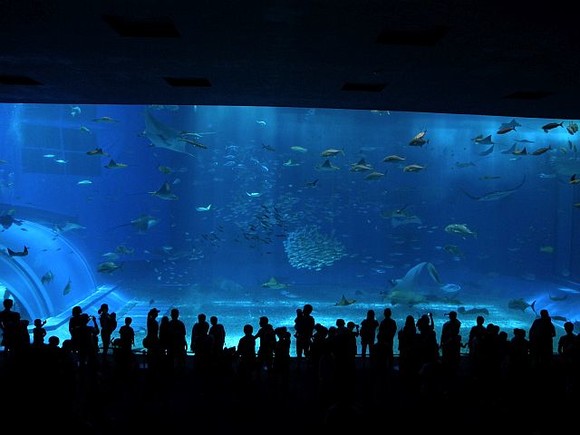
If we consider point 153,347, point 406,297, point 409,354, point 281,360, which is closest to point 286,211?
point 406,297

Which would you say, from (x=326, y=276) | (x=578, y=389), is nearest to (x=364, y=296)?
(x=326, y=276)

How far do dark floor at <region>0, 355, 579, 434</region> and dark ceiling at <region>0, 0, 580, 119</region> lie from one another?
12.1 feet

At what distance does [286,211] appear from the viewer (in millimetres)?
37344

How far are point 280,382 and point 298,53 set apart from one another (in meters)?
4.50

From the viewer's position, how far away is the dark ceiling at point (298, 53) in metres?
4.02

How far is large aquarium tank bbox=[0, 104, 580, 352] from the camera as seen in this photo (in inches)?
944

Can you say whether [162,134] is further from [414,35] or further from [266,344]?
[414,35]

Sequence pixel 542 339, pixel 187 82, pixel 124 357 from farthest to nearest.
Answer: pixel 187 82 < pixel 542 339 < pixel 124 357

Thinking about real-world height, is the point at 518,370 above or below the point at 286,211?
below

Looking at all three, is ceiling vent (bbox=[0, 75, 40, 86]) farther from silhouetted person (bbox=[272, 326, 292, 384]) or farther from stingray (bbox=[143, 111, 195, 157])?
stingray (bbox=[143, 111, 195, 157])

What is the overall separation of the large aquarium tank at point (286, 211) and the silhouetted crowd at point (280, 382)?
1326cm

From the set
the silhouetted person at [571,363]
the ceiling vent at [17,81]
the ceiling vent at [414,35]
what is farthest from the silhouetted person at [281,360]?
the ceiling vent at [17,81]


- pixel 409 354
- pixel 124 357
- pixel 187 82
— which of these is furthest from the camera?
pixel 187 82

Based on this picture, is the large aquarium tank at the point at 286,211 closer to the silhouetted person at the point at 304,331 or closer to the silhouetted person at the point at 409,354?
the silhouetted person at the point at 304,331
